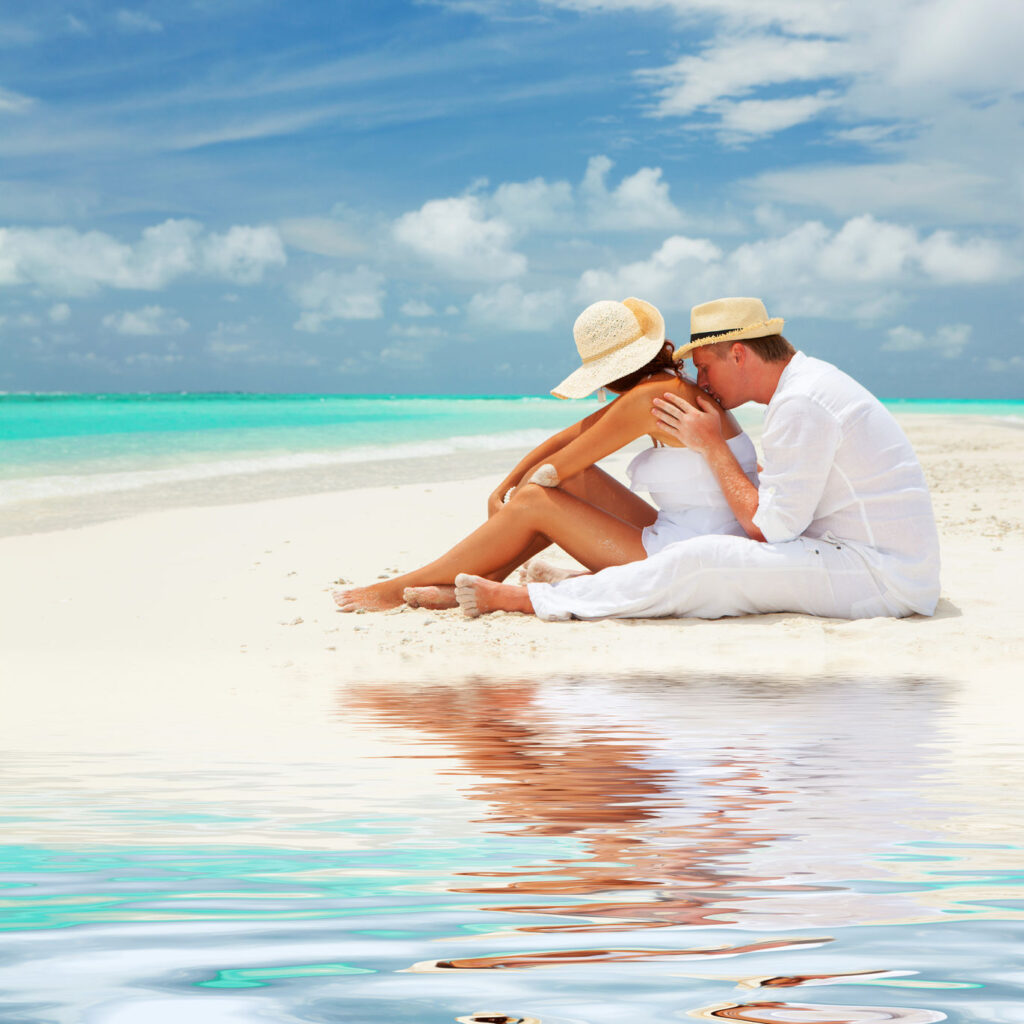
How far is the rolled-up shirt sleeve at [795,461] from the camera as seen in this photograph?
433 cm

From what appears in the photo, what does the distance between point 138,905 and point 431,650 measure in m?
2.87

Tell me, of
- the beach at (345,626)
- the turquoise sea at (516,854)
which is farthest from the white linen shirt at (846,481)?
the turquoise sea at (516,854)

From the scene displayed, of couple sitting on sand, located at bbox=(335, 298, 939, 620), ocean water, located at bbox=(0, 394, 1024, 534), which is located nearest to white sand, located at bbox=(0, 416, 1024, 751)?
couple sitting on sand, located at bbox=(335, 298, 939, 620)

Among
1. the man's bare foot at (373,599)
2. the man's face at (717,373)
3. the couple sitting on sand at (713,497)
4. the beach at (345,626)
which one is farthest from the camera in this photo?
the man's bare foot at (373,599)

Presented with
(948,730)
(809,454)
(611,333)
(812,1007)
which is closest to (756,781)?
(948,730)

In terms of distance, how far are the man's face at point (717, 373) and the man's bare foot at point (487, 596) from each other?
A: 118cm

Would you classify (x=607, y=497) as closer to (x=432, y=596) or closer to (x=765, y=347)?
(x=432, y=596)

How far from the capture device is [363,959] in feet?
4.83

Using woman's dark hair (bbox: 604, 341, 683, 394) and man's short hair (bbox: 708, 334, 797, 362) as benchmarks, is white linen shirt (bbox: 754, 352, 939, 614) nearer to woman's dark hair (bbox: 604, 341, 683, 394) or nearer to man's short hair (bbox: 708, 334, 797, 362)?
man's short hair (bbox: 708, 334, 797, 362)

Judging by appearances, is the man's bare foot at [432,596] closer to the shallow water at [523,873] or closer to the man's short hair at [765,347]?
the man's short hair at [765,347]

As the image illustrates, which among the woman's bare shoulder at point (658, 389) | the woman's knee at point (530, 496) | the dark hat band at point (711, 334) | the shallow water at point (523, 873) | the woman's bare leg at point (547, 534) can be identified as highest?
the dark hat band at point (711, 334)

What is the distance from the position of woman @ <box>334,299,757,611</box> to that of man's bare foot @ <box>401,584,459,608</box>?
0.43ft

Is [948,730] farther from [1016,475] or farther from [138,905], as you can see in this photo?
[1016,475]

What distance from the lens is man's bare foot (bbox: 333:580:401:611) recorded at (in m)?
5.39
